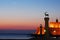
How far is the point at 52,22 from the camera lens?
4175 centimetres

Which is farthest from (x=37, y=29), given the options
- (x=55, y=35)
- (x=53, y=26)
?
(x=55, y=35)

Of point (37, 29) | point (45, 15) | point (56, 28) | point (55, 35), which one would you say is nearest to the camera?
point (45, 15)

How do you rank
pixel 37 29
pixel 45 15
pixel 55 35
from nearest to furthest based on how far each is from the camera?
pixel 45 15
pixel 55 35
pixel 37 29

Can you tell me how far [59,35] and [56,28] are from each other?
121 inches

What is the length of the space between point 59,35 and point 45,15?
831 cm

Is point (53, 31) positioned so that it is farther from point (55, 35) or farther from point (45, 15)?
point (45, 15)

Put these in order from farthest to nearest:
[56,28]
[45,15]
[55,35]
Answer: [56,28], [55,35], [45,15]

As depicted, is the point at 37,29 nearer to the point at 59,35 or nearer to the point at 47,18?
the point at 59,35

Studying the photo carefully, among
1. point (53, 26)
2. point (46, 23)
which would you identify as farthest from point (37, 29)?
point (46, 23)

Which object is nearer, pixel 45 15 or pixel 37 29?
pixel 45 15

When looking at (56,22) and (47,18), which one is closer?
(47,18)

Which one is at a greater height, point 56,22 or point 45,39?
point 56,22

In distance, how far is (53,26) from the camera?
41.7 meters

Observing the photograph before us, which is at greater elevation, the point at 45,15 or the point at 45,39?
the point at 45,15
